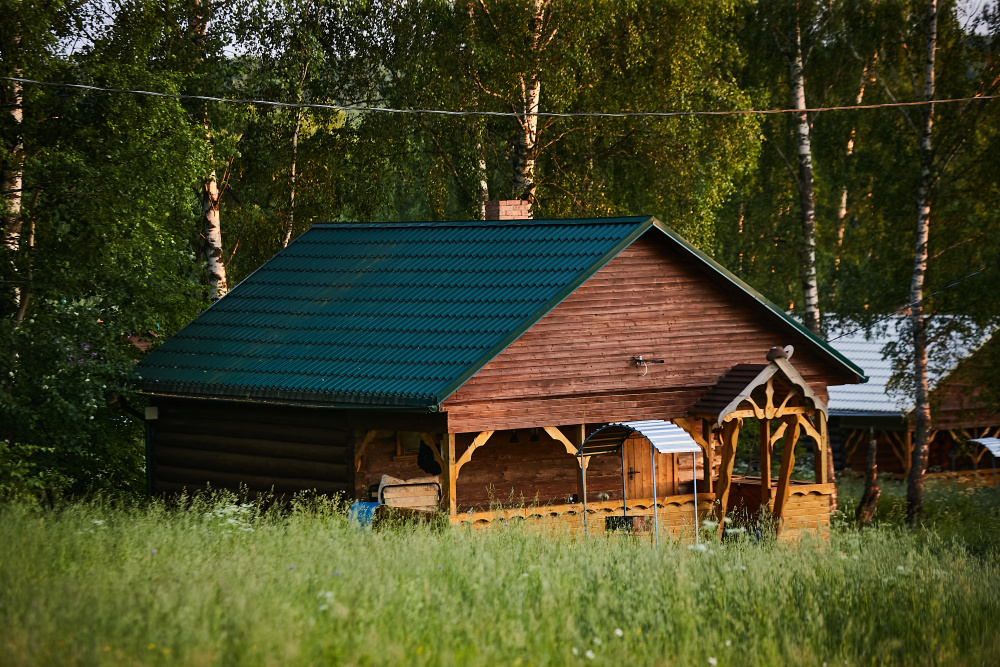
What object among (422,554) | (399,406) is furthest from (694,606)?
(399,406)

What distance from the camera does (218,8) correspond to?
2317cm

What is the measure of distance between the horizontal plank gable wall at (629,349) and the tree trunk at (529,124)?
785 cm

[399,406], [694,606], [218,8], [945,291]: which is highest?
[218,8]

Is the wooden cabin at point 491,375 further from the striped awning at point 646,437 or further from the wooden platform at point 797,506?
the striped awning at point 646,437

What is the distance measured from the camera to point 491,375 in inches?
597

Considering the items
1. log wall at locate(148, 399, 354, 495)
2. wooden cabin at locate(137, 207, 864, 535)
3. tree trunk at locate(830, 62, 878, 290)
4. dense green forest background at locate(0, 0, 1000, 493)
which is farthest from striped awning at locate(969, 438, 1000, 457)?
log wall at locate(148, 399, 354, 495)

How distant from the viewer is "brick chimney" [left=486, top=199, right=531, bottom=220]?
62.8 ft

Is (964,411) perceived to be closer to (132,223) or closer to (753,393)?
(753,393)

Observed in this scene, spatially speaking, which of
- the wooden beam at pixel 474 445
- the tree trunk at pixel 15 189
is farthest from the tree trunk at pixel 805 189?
the tree trunk at pixel 15 189

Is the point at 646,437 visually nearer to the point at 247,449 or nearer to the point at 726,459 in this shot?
the point at 726,459

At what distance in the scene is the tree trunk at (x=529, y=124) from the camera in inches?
947

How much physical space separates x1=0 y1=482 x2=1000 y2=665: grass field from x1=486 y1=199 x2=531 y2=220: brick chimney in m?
8.16

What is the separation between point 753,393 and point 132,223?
30.5 feet

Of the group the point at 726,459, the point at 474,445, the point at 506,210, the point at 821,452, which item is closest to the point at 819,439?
the point at 821,452
